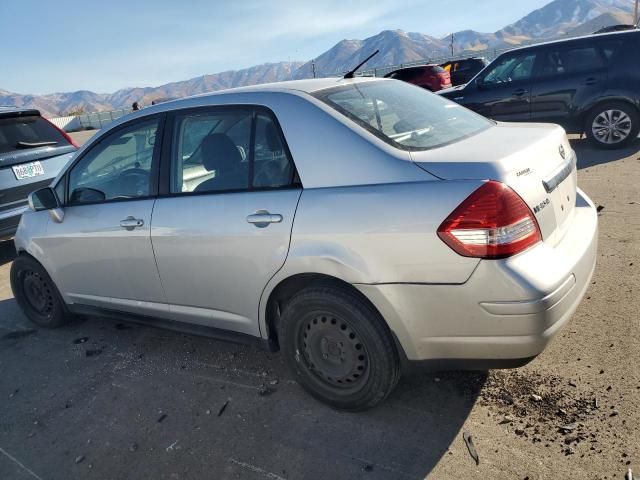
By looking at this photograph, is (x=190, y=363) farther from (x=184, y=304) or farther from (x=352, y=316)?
(x=352, y=316)

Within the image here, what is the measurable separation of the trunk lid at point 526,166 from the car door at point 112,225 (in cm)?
187

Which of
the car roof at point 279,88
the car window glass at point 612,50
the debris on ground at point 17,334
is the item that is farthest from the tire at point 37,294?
the car window glass at point 612,50

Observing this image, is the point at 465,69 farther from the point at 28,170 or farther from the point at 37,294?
the point at 37,294

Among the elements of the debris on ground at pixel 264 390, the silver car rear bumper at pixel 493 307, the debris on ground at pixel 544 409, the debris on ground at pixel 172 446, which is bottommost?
the debris on ground at pixel 544 409

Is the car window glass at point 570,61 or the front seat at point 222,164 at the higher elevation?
the front seat at point 222,164

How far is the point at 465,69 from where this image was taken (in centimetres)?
2136

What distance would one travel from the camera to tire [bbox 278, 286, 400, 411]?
2.49m

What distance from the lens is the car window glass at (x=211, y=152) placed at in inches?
116

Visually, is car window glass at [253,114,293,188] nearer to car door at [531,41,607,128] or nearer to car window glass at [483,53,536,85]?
car door at [531,41,607,128]

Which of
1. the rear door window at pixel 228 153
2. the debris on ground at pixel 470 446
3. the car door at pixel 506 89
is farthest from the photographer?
the car door at pixel 506 89

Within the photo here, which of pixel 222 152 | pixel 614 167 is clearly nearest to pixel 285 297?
pixel 222 152

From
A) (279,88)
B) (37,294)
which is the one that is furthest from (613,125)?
(37,294)

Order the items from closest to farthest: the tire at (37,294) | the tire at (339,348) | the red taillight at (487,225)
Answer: the red taillight at (487,225), the tire at (339,348), the tire at (37,294)

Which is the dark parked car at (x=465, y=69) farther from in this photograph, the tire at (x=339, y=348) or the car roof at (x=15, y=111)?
the tire at (x=339, y=348)
